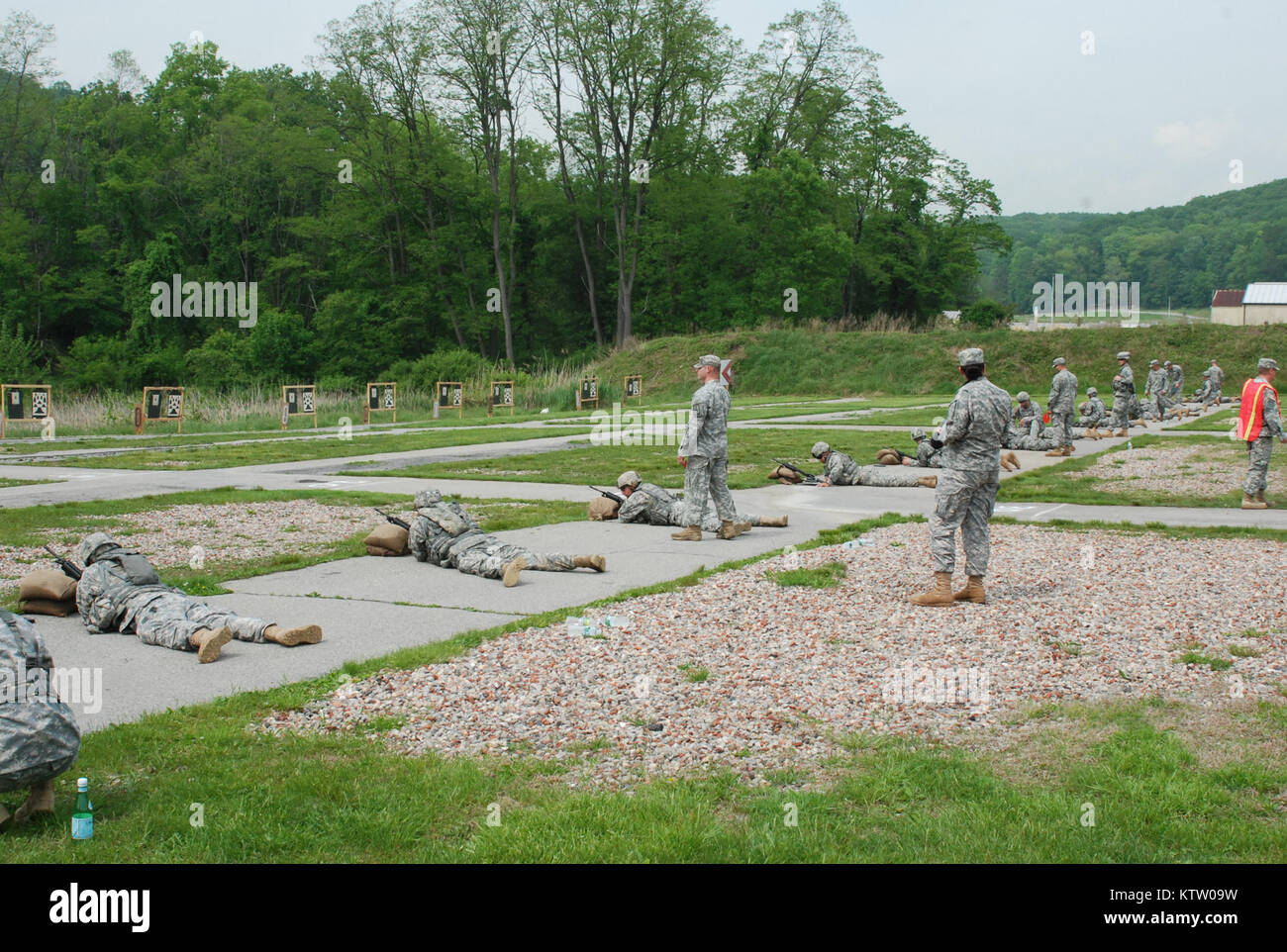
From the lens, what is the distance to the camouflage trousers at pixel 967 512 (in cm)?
925

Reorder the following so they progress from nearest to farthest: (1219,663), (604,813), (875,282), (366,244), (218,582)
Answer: (604,813) → (1219,663) → (218,582) → (366,244) → (875,282)

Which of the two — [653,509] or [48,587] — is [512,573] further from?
[653,509]

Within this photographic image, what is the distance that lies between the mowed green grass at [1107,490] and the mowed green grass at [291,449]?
514 inches

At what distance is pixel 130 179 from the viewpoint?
243 ft

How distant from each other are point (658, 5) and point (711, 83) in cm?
548

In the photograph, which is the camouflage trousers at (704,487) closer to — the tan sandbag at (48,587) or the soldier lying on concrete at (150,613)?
the soldier lying on concrete at (150,613)

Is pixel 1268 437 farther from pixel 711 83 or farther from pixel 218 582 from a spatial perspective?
pixel 711 83

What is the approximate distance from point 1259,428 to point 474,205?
5936cm

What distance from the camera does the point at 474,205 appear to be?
2731 inches

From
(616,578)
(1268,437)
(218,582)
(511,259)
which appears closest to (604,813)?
(616,578)

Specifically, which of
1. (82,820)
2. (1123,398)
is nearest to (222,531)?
(82,820)

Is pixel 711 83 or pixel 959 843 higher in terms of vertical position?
pixel 711 83
